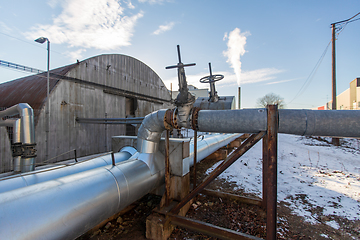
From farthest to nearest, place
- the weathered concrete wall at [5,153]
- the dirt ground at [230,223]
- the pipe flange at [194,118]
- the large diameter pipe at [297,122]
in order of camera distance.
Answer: the weathered concrete wall at [5,153] → the dirt ground at [230,223] → the pipe flange at [194,118] → the large diameter pipe at [297,122]

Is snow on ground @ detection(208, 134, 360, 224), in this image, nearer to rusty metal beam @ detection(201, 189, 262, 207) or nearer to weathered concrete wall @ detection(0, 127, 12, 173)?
rusty metal beam @ detection(201, 189, 262, 207)

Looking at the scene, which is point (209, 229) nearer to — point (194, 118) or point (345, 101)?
point (194, 118)

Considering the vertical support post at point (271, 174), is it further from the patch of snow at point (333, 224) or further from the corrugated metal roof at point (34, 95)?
the corrugated metal roof at point (34, 95)

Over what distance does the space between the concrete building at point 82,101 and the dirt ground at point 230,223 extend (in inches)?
213

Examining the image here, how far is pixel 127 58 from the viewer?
10.8 meters

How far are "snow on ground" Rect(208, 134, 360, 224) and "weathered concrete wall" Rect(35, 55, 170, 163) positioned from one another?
6.75m

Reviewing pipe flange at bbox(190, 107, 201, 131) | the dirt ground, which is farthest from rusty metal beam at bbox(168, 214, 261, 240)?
pipe flange at bbox(190, 107, 201, 131)

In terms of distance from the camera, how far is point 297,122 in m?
2.34

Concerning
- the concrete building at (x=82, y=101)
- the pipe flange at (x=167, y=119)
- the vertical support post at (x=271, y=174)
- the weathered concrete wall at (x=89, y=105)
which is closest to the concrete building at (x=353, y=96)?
the concrete building at (x=82, y=101)

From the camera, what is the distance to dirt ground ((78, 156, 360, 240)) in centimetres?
325

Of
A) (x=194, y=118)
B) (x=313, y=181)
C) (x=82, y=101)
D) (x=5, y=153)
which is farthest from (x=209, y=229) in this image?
(x=82, y=101)

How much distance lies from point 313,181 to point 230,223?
4165 mm

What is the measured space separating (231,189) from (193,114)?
11.6 feet

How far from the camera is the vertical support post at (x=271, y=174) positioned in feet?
7.62
